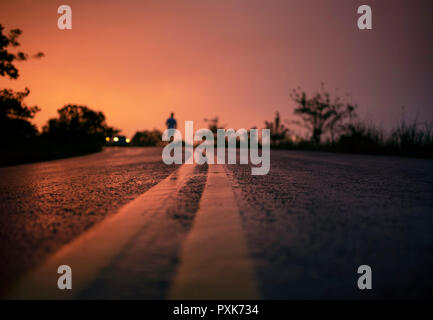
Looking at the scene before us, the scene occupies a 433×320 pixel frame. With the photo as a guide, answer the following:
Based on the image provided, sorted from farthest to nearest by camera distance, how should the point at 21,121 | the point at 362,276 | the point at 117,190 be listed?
the point at 21,121, the point at 117,190, the point at 362,276

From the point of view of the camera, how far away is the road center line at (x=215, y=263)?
1.52m

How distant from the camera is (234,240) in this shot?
2240mm

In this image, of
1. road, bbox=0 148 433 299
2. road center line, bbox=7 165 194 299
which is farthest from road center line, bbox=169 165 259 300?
road center line, bbox=7 165 194 299

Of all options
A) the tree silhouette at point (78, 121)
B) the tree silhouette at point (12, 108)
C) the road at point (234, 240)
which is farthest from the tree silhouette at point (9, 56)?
the tree silhouette at point (78, 121)

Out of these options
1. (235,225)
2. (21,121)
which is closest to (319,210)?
(235,225)

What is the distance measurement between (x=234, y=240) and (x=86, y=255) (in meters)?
0.90

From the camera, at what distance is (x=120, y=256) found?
6.31ft

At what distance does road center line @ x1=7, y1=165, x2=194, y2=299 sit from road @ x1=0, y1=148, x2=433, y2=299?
2 centimetres

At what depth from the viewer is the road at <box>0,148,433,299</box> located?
161 centimetres

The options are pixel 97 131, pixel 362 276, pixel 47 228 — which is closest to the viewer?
pixel 362 276

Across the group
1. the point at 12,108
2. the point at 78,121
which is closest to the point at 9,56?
the point at 12,108

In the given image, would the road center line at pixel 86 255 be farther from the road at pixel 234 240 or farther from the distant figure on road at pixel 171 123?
the distant figure on road at pixel 171 123
